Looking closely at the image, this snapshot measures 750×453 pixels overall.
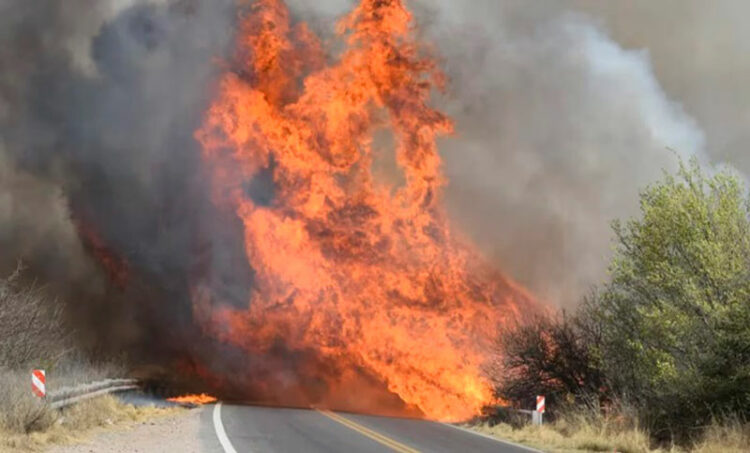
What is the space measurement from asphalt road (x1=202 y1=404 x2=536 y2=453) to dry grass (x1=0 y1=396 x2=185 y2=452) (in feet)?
5.86

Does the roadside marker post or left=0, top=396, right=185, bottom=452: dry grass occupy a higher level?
the roadside marker post

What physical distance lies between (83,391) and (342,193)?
1298cm

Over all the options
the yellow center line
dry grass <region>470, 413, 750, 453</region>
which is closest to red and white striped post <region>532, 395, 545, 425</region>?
dry grass <region>470, 413, 750, 453</region>

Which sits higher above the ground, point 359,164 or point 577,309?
point 359,164

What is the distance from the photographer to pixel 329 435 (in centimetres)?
1650

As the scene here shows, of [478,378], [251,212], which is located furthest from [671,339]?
[251,212]

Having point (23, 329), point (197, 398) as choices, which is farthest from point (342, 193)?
point (23, 329)

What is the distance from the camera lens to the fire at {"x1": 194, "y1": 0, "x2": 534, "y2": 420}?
1081 inches

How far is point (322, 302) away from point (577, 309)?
380 inches

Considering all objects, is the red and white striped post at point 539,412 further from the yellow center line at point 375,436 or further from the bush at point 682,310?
the yellow center line at point 375,436

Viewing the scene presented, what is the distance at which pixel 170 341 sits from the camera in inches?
1243

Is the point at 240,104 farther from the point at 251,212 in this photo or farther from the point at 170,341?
the point at 170,341

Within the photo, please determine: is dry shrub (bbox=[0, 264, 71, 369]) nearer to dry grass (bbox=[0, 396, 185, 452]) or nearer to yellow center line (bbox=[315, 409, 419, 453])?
dry grass (bbox=[0, 396, 185, 452])

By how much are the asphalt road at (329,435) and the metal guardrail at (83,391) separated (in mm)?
2586
